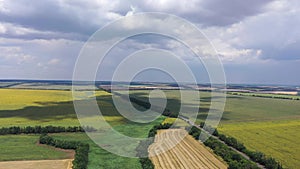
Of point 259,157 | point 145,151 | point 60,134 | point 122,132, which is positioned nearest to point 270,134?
point 259,157

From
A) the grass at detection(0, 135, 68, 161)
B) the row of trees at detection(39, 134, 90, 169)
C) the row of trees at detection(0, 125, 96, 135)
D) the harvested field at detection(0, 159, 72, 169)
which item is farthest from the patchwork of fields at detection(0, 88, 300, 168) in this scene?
the row of trees at detection(0, 125, 96, 135)

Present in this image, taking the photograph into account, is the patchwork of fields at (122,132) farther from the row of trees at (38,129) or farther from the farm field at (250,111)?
the row of trees at (38,129)

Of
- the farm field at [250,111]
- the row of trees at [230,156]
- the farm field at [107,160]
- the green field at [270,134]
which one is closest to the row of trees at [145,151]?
the farm field at [107,160]

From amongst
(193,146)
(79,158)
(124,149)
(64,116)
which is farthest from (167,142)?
(64,116)

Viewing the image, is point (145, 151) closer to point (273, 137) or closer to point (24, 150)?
Result: point (24, 150)

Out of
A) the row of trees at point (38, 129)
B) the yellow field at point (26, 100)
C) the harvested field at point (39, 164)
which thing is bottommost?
the harvested field at point (39, 164)

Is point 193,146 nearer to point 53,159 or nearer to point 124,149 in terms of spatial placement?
point 124,149
